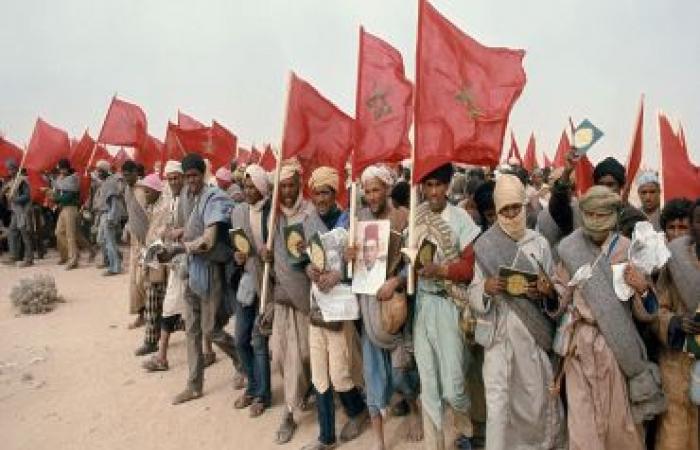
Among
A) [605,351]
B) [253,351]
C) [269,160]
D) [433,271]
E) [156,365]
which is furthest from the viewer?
[269,160]

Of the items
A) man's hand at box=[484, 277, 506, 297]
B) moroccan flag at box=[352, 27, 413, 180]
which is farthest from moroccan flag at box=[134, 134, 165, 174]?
man's hand at box=[484, 277, 506, 297]

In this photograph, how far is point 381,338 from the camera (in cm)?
423

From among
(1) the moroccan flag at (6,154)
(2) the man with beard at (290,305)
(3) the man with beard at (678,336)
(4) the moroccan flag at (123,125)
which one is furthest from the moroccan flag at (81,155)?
(3) the man with beard at (678,336)

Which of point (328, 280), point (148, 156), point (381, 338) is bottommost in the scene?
point (381, 338)

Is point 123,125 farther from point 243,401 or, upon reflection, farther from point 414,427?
point 414,427

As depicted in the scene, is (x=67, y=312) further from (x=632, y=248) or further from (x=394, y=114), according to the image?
(x=632, y=248)

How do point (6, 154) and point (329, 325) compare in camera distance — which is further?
point (6, 154)

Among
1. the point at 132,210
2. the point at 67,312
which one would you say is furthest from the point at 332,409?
the point at 67,312

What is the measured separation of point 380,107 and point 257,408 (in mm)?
2877

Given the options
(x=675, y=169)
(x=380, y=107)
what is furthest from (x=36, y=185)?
(x=675, y=169)

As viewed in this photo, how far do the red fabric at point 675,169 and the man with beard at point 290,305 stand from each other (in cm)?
298

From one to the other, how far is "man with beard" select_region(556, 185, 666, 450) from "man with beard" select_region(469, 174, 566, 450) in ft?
0.63

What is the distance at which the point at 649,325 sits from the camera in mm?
3439

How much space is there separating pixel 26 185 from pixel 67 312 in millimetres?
5026
